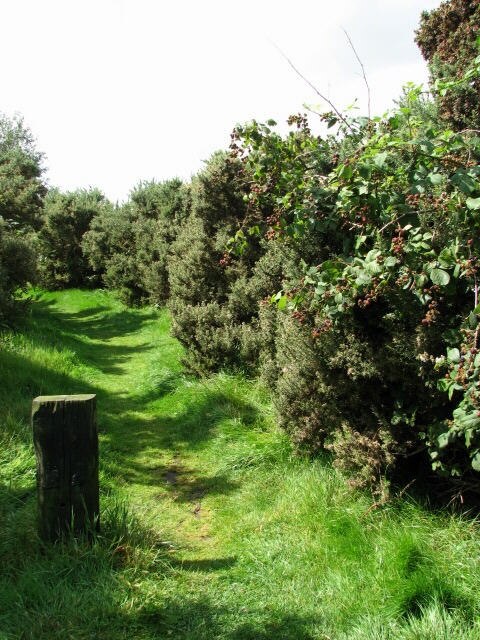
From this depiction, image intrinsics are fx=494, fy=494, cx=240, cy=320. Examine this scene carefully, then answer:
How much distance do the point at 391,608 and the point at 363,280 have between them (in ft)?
6.23

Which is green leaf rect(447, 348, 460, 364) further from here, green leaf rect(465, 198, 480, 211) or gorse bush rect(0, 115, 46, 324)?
gorse bush rect(0, 115, 46, 324)

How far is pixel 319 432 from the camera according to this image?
4.52 metres

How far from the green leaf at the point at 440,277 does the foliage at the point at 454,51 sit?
126 inches

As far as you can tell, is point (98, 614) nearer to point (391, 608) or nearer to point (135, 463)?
point (391, 608)

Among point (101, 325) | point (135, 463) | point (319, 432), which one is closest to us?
point (319, 432)

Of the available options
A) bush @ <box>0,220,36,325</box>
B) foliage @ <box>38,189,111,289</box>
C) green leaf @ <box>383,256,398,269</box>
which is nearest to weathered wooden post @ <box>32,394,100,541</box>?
green leaf @ <box>383,256,398,269</box>

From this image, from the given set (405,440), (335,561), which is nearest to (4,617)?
(335,561)

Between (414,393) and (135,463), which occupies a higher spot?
(414,393)

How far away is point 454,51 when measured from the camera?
698 centimetres

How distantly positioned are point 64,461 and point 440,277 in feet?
8.63

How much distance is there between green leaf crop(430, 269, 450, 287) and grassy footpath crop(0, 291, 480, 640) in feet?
5.42

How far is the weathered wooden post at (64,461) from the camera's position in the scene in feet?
10.6

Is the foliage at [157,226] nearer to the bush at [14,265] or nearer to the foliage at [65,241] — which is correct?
the foliage at [65,241]

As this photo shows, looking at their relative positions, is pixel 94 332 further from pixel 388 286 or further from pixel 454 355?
pixel 454 355
